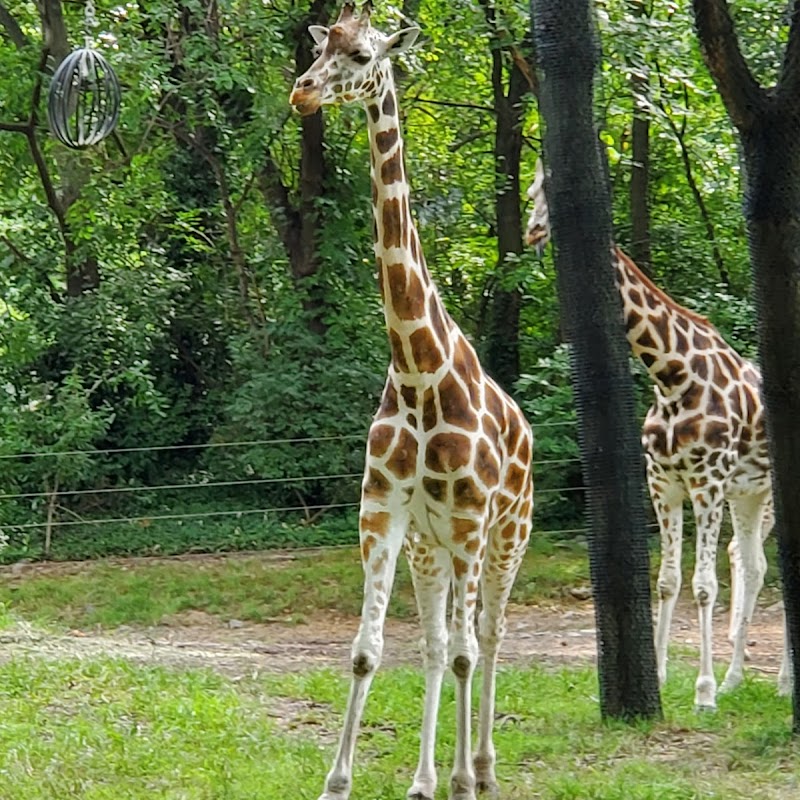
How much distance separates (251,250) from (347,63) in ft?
34.3

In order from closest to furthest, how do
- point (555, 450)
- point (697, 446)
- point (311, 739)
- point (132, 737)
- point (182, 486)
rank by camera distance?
point (132, 737) < point (311, 739) < point (697, 446) < point (555, 450) < point (182, 486)

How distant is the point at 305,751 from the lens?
5.71 meters

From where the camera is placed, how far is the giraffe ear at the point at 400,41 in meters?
4.89

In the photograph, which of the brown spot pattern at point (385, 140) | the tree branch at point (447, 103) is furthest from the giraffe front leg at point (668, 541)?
the tree branch at point (447, 103)

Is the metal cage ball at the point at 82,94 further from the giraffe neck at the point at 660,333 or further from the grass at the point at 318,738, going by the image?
the giraffe neck at the point at 660,333

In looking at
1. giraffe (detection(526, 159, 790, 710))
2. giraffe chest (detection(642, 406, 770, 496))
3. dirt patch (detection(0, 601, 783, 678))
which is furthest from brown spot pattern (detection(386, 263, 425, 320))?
dirt patch (detection(0, 601, 783, 678))

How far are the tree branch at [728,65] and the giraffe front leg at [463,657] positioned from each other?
2.46 meters

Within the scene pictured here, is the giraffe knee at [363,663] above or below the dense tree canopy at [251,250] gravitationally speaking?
below

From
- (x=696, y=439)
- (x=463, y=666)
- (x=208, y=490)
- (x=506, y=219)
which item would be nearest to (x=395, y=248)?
(x=463, y=666)

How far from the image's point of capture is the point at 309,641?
10.0m

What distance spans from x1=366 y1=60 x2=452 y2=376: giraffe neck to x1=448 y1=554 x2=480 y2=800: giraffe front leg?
79 cm

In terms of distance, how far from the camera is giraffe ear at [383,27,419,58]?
4.89 m

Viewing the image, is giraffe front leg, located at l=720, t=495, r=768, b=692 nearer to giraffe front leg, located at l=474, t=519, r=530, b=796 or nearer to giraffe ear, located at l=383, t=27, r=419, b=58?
giraffe front leg, located at l=474, t=519, r=530, b=796

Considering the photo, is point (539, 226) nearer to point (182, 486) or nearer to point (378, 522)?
point (378, 522)
